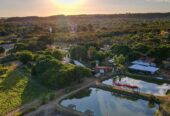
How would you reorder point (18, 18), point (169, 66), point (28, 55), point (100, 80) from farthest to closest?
point (18, 18) < point (28, 55) < point (169, 66) < point (100, 80)

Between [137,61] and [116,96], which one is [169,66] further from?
[116,96]

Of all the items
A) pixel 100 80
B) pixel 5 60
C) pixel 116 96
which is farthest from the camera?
pixel 5 60

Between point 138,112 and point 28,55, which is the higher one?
point 28,55

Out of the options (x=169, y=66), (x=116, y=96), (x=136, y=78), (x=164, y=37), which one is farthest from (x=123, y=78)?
(x=164, y=37)

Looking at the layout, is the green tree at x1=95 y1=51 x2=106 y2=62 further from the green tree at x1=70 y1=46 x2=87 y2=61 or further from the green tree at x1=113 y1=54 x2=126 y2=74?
the green tree at x1=113 y1=54 x2=126 y2=74

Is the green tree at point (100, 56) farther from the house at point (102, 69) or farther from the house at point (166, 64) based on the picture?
the house at point (166, 64)

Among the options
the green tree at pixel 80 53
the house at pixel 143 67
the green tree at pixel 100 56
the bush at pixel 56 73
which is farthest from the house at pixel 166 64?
the green tree at pixel 80 53
